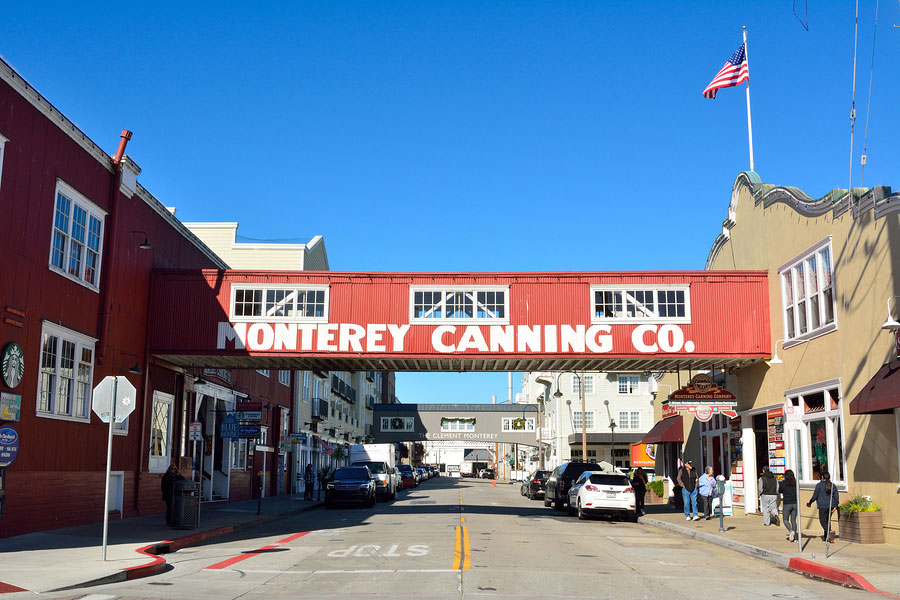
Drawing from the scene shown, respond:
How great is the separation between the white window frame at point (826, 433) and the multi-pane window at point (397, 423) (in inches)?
2486

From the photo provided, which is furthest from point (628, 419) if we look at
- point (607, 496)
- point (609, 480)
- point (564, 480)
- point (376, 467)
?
point (607, 496)

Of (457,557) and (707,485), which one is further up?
(707,485)

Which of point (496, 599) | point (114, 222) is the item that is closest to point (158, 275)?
point (114, 222)

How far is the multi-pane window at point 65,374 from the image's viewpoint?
18641 mm

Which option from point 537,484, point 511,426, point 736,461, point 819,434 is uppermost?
point 511,426

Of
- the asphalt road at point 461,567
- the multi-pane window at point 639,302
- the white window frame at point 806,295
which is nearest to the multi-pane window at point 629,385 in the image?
the multi-pane window at point 639,302

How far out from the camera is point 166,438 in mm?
26516

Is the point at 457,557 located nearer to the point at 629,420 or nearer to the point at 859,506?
the point at 859,506

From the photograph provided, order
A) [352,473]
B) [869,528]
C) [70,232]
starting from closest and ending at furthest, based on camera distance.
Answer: [869,528], [70,232], [352,473]

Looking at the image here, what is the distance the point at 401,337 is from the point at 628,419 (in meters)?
48.5

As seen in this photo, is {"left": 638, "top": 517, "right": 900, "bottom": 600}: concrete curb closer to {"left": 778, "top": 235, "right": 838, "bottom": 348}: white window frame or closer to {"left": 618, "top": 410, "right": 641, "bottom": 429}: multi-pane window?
{"left": 778, "top": 235, "right": 838, "bottom": 348}: white window frame

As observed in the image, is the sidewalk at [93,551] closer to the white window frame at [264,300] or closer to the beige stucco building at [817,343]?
the white window frame at [264,300]

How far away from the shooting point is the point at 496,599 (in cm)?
1055

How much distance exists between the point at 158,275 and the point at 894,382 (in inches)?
770
